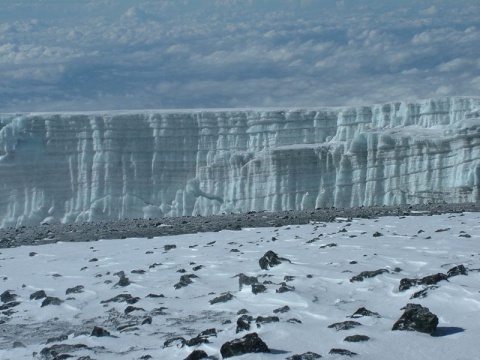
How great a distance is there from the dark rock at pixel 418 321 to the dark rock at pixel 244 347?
119 centimetres

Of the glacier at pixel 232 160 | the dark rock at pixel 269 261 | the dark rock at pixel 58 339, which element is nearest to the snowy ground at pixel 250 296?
the dark rock at pixel 58 339

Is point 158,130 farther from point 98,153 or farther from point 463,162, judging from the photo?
point 463,162

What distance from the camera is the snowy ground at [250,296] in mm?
6359

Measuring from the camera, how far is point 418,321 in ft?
20.3

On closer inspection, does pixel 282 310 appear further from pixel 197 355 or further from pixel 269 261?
pixel 269 261

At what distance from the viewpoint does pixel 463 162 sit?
102 feet

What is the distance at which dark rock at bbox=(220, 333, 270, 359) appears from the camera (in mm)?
5945

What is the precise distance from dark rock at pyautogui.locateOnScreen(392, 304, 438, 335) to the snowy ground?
7 cm

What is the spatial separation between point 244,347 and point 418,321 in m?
Answer: 1.47

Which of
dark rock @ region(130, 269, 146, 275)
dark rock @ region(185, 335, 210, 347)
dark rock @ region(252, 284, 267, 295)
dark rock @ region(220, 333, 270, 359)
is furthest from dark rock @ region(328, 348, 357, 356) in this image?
dark rock @ region(130, 269, 146, 275)

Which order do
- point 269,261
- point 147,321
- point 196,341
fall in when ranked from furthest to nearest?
point 269,261
point 147,321
point 196,341

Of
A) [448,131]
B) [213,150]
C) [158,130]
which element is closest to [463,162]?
[448,131]

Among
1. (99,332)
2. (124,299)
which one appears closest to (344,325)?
(99,332)

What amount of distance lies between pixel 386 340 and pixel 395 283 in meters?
2.54
